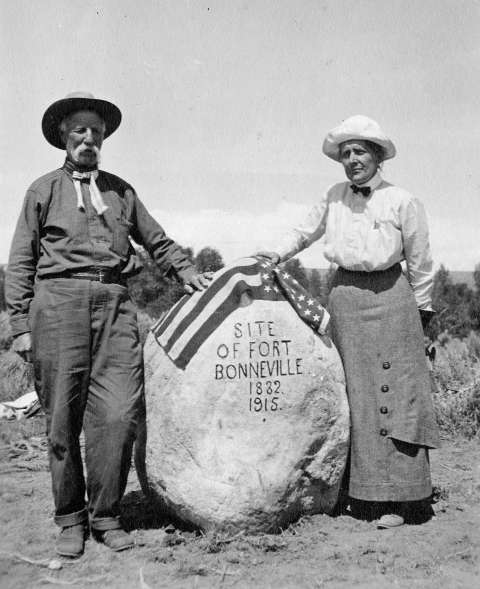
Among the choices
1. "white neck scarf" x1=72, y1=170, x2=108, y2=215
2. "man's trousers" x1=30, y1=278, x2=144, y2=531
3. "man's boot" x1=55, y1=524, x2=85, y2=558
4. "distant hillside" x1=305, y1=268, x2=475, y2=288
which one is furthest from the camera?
"distant hillside" x1=305, y1=268, x2=475, y2=288

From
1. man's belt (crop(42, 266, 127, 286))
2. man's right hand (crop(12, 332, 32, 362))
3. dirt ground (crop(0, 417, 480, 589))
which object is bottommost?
dirt ground (crop(0, 417, 480, 589))

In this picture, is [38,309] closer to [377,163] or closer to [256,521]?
[256,521]

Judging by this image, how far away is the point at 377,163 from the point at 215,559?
8.00ft

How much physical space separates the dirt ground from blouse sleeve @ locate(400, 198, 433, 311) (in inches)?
52.4

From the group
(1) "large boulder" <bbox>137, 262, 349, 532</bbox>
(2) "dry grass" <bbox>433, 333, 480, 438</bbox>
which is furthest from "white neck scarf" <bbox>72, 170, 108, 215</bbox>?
(2) "dry grass" <bbox>433, 333, 480, 438</bbox>

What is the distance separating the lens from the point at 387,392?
12.8 ft

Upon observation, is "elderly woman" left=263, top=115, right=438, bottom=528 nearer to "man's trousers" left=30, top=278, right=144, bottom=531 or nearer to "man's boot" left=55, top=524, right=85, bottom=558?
"man's trousers" left=30, top=278, right=144, bottom=531

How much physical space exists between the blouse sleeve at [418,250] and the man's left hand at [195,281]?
118 centimetres

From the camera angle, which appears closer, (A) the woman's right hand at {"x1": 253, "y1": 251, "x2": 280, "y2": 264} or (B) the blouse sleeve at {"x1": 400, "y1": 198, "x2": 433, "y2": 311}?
(B) the blouse sleeve at {"x1": 400, "y1": 198, "x2": 433, "y2": 311}

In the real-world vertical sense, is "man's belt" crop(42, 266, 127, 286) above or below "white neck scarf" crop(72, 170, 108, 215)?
below

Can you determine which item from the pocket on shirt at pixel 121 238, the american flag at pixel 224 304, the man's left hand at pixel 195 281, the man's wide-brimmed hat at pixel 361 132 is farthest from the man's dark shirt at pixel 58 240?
the man's wide-brimmed hat at pixel 361 132

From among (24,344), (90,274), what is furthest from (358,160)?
(24,344)

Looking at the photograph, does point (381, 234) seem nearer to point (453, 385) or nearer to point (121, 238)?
point (121, 238)

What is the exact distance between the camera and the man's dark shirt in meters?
3.73
